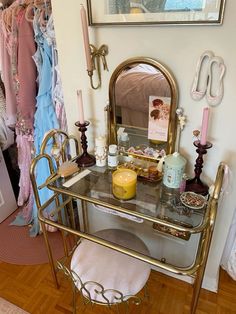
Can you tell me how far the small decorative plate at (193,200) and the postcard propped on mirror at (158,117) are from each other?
0.81 feet

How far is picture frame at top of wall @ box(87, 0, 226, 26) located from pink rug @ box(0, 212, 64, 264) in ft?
4.55

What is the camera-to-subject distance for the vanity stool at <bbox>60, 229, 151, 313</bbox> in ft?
3.14

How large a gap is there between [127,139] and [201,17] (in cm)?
55

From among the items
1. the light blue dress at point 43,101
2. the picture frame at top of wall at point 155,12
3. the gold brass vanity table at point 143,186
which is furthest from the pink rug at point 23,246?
the picture frame at top of wall at point 155,12

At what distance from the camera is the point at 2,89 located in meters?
1.60

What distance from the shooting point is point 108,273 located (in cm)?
103

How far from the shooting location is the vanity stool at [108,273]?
0.96 metres

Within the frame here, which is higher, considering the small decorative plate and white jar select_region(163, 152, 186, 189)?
white jar select_region(163, 152, 186, 189)

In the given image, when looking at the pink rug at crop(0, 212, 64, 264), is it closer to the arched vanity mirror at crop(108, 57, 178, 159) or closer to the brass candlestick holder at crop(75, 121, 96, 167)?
the brass candlestick holder at crop(75, 121, 96, 167)

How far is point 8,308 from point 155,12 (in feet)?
5.17

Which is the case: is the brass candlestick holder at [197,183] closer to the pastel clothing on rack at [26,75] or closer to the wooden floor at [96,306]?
the wooden floor at [96,306]

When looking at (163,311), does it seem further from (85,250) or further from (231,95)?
(231,95)

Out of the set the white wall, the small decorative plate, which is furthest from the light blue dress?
the small decorative plate

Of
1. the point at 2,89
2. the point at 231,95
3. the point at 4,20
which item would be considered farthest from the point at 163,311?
the point at 4,20
